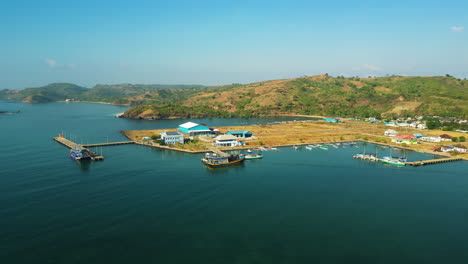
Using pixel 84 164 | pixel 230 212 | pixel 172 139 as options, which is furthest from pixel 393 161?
pixel 84 164

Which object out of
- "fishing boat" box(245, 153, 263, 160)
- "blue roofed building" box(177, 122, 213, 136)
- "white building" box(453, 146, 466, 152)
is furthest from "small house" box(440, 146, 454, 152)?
"blue roofed building" box(177, 122, 213, 136)

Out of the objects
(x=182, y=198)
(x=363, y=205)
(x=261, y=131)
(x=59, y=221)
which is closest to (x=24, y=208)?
(x=59, y=221)

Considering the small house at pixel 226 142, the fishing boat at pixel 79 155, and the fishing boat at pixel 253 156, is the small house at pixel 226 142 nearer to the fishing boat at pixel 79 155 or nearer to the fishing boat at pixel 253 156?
the fishing boat at pixel 253 156

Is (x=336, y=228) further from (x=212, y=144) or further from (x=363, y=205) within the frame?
(x=212, y=144)

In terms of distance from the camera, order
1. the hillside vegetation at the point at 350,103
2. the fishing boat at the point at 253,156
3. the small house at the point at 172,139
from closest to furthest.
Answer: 1. the fishing boat at the point at 253,156
2. the small house at the point at 172,139
3. the hillside vegetation at the point at 350,103

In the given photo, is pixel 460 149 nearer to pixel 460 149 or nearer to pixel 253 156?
pixel 460 149

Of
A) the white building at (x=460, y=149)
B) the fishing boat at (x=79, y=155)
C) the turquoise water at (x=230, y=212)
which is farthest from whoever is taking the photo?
the white building at (x=460, y=149)

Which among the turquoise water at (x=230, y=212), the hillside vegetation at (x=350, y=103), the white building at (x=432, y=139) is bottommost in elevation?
the turquoise water at (x=230, y=212)

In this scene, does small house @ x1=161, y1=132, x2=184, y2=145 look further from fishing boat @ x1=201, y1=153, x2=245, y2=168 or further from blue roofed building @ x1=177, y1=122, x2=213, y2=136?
fishing boat @ x1=201, y1=153, x2=245, y2=168

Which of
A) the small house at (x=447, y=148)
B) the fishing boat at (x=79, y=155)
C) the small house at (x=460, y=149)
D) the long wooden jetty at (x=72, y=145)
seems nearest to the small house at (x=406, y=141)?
the small house at (x=447, y=148)
